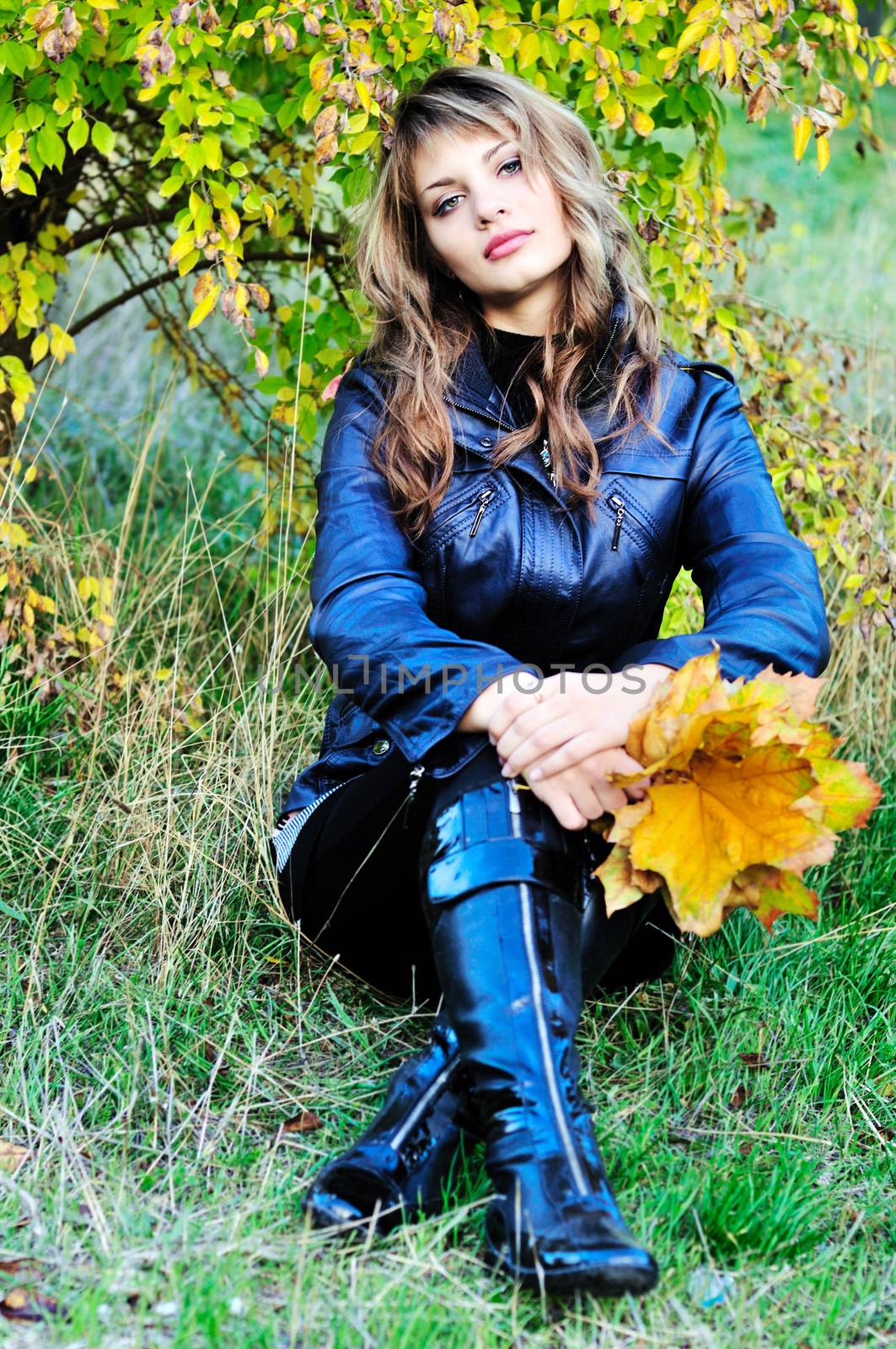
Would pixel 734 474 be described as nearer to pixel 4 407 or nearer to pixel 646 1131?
pixel 646 1131

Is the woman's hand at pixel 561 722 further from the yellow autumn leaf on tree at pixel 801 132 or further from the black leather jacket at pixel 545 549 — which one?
the yellow autumn leaf on tree at pixel 801 132

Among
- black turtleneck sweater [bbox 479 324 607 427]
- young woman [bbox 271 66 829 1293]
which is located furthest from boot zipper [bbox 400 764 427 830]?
black turtleneck sweater [bbox 479 324 607 427]

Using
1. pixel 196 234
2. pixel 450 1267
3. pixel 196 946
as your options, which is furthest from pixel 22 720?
pixel 450 1267

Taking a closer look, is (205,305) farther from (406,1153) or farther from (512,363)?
(406,1153)

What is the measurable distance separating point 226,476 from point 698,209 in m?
2.02

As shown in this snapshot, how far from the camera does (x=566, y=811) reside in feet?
6.42

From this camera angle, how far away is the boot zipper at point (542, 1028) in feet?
5.73

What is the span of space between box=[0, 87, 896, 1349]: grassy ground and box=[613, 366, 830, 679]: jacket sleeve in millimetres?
715

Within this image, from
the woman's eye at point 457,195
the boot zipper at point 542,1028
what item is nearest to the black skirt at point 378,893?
the boot zipper at point 542,1028

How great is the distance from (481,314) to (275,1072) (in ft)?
4.88

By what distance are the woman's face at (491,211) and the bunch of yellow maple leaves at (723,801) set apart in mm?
946

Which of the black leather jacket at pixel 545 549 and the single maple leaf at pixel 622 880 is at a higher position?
the black leather jacket at pixel 545 549

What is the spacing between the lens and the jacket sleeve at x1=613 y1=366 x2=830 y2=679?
7.08ft

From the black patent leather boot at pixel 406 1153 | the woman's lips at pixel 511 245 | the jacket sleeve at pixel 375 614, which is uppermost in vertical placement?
the woman's lips at pixel 511 245
